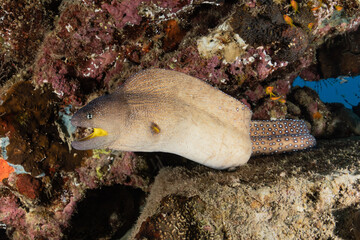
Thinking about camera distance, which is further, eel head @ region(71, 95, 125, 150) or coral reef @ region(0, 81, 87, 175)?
coral reef @ region(0, 81, 87, 175)

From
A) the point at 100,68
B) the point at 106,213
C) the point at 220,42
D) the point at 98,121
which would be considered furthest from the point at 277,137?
the point at 106,213

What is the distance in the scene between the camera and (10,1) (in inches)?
122

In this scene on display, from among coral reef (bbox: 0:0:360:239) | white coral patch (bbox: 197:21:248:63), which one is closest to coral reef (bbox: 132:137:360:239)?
coral reef (bbox: 0:0:360:239)

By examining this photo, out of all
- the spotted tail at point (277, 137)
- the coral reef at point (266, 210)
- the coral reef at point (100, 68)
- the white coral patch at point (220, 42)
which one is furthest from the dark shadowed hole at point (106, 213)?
the white coral patch at point (220, 42)

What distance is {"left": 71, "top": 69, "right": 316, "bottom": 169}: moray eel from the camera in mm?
2375

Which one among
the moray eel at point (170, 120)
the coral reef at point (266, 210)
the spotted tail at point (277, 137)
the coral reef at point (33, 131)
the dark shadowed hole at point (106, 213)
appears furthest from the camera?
the dark shadowed hole at point (106, 213)

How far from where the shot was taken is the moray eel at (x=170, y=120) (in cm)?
238

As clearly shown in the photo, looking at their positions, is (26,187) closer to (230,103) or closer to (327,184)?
(230,103)

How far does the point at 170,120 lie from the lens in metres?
2.72

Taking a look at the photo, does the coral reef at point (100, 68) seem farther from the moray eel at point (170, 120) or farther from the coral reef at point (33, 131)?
the moray eel at point (170, 120)

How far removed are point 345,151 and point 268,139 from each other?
3.74ft

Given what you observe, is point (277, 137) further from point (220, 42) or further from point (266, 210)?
point (220, 42)

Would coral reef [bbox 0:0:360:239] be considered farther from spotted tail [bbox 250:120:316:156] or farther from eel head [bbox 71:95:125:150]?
eel head [bbox 71:95:125:150]

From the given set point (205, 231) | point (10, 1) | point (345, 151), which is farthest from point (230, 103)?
point (10, 1)
